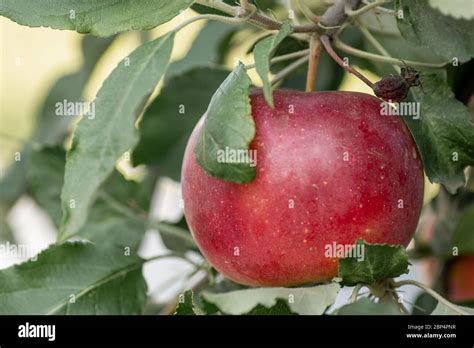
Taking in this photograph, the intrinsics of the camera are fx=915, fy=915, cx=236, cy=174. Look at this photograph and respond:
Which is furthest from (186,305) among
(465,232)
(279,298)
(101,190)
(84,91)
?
(84,91)

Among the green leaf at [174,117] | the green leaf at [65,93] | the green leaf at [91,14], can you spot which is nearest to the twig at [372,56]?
the green leaf at [91,14]

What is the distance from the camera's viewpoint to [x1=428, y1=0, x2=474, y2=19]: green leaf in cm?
56

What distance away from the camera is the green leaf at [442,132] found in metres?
0.62

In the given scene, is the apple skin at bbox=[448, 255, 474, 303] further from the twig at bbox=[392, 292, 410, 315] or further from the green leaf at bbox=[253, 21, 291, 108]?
the green leaf at bbox=[253, 21, 291, 108]

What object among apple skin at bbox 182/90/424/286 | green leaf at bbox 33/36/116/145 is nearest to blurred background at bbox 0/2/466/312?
green leaf at bbox 33/36/116/145

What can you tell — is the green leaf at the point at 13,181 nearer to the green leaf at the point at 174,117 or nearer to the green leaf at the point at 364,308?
the green leaf at the point at 174,117

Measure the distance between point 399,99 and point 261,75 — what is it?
12 centimetres

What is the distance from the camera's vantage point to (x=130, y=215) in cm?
89

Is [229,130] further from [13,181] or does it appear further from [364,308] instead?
[13,181]

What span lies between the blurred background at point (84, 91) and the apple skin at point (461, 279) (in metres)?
0.04

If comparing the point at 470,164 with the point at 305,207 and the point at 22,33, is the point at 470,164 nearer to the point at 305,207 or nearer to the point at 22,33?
the point at 305,207

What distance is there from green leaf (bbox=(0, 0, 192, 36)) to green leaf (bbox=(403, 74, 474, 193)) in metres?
0.18

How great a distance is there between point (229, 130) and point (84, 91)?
669mm
